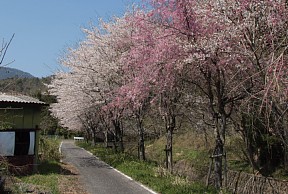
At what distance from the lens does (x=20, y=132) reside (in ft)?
55.6

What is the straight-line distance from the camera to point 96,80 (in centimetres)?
2377

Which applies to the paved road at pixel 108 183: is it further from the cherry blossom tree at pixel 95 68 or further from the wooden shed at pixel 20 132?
the cherry blossom tree at pixel 95 68

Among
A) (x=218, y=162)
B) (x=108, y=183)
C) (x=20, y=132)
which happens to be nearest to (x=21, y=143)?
(x=20, y=132)

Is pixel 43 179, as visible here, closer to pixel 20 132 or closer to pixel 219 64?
pixel 20 132

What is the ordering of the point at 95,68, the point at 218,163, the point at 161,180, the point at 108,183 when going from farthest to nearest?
the point at 95,68 < the point at 108,183 < the point at 161,180 < the point at 218,163

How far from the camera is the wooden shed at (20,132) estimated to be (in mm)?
16219

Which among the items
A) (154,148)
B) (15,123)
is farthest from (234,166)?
(154,148)

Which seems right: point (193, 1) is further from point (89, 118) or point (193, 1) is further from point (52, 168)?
point (89, 118)

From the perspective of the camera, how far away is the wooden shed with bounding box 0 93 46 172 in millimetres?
16219

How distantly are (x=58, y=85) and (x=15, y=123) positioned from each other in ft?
55.4

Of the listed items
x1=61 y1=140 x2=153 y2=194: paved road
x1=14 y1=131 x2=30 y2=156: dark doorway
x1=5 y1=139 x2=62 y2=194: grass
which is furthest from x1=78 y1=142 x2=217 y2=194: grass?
x1=14 y1=131 x2=30 y2=156: dark doorway

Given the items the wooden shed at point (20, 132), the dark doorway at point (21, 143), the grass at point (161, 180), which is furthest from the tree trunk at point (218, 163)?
the dark doorway at point (21, 143)

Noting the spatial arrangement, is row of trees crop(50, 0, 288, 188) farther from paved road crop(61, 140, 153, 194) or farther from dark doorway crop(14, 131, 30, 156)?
dark doorway crop(14, 131, 30, 156)

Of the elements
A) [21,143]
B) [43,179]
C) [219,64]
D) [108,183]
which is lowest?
[108,183]
